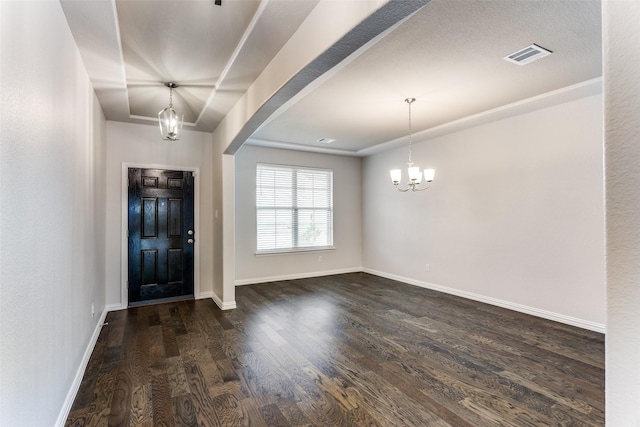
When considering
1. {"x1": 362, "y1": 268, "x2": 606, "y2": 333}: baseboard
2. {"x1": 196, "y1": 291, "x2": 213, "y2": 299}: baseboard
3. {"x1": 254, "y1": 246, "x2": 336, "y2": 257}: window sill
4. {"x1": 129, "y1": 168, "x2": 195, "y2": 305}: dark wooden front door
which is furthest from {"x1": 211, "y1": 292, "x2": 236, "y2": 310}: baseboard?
{"x1": 362, "y1": 268, "x2": 606, "y2": 333}: baseboard

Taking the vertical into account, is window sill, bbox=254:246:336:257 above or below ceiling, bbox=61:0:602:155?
below

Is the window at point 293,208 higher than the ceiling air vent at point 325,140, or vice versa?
the ceiling air vent at point 325,140

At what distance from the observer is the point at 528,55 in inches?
107

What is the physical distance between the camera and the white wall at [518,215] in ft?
11.8

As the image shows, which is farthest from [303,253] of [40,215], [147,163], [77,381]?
[40,215]

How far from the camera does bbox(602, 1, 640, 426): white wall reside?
2.00 ft

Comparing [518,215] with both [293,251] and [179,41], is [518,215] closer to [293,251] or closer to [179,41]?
[293,251]

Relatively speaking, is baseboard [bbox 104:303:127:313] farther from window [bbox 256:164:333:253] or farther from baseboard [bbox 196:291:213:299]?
window [bbox 256:164:333:253]

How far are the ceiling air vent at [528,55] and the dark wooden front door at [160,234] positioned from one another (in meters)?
4.37

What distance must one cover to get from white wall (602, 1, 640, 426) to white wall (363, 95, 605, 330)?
3.80m

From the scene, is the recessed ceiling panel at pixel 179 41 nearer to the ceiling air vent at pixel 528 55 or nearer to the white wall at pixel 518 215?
the ceiling air vent at pixel 528 55

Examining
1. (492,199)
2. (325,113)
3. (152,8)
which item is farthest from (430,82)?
(152,8)

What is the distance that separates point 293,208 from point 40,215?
4.83 meters

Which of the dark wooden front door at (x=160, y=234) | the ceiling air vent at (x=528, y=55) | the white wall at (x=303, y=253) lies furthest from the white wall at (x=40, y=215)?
the ceiling air vent at (x=528, y=55)
